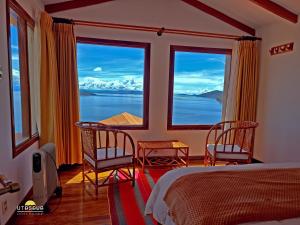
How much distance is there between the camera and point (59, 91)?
3.14 meters

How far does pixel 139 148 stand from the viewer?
355cm

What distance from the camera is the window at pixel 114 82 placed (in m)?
3.56

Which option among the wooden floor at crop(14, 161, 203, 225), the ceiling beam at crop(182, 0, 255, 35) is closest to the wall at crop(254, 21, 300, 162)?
the ceiling beam at crop(182, 0, 255, 35)

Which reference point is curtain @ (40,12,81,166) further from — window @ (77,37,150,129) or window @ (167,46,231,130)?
window @ (167,46,231,130)

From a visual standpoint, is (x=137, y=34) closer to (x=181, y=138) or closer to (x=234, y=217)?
(x=181, y=138)

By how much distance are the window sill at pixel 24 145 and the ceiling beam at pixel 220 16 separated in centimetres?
303

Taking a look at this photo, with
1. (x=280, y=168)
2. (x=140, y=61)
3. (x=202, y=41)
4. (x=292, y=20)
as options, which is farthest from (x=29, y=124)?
(x=292, y=20)

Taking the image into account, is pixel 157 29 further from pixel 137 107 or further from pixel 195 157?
pixel 195 157

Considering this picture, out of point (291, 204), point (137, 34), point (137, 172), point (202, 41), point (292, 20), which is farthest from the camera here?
point (202, 41)

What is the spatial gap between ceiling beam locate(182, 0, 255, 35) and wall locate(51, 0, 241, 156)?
64 mm

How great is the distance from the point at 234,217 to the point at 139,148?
2.53 metres

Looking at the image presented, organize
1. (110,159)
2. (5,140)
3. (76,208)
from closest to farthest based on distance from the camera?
(5,140) → (76,208) → (110,159)

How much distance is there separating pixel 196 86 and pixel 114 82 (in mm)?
1430

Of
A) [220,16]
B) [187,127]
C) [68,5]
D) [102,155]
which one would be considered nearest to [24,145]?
[102,155]
